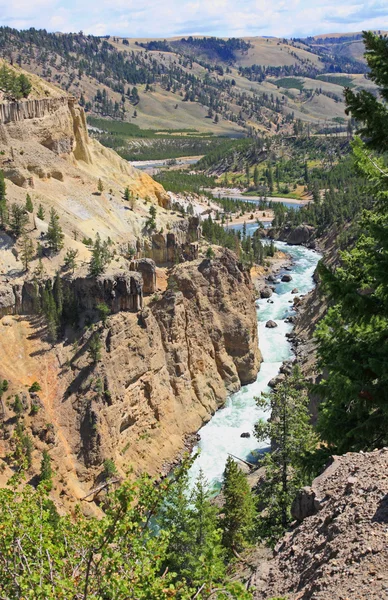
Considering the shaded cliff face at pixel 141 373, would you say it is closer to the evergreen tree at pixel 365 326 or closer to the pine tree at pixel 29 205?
the pine tree at pixel 29 205

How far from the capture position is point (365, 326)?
18.1 meters

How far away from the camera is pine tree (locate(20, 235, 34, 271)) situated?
51.5 metres

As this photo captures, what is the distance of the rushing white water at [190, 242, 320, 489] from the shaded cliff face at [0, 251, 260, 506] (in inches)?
55.4

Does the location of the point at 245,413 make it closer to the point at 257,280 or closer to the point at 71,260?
the point at 71,260

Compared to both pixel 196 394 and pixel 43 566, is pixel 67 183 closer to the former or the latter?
pixel 196 394

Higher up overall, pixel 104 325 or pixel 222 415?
pixel 104 325

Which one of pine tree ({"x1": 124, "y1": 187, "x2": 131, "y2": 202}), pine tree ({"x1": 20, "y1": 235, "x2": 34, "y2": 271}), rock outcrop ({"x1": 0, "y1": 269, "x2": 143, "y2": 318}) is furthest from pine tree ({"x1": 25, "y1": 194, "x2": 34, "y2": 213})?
pine tree ({"x1": 124, "y1": 187, "x2": 131, "y2": 202})

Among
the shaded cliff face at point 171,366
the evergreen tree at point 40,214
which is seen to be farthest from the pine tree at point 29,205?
Result: the shaded cliff face at point 171,366

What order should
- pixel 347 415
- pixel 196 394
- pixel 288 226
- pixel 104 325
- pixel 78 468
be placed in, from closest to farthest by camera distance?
1. pixel 347 415
2. pixel 78 468
3. pixel 104 325
4. pixel 196 394
5. pixel 288 226

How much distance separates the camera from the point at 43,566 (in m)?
12.2

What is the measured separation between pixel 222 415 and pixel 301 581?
43.7 m

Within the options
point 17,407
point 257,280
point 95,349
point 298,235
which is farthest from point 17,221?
point 298,235

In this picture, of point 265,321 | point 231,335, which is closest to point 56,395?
point 231,335

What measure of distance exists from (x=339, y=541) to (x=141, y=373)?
3807 centimetres
